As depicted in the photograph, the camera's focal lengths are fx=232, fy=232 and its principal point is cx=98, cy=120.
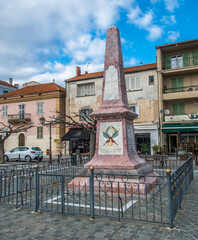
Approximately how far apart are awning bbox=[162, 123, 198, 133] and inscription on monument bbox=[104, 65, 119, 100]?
49.0 ft

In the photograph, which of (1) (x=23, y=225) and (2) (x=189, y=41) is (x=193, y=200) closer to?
(1) (x=23, y=225)

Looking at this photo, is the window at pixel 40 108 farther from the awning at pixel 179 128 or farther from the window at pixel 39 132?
the awning at pixel 179 128

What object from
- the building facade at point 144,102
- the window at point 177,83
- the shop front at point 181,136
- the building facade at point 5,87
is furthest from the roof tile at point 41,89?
the shop front at point 181,136

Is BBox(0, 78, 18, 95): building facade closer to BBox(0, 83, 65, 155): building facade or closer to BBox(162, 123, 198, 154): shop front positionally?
BBox(0, 83, 65, 155): building facade

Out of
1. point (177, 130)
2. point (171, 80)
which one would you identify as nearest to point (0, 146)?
point (177, 130)

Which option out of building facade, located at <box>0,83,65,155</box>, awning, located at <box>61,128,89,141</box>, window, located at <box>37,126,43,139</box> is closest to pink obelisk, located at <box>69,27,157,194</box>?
awning, located at <box>61,128,89,141</box>

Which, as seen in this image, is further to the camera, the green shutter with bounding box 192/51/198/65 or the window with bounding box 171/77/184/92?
the window with bounding box 171/77/184/92

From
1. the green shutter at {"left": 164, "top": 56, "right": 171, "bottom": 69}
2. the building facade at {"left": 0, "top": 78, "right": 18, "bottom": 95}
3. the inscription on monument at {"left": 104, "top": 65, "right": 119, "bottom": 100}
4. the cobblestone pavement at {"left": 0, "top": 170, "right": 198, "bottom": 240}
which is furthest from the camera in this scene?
the building facade at {"left": 0, "top": 78, "right": 18, "bottom": 95}

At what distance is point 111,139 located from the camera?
26.9 feet

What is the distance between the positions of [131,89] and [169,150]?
24.7 feet

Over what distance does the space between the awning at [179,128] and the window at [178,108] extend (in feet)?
5.76

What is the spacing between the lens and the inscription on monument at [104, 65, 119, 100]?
28.5 feet

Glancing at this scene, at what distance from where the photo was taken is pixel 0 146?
59.7 ft

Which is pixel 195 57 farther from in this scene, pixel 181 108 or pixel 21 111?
pixel 21 111
